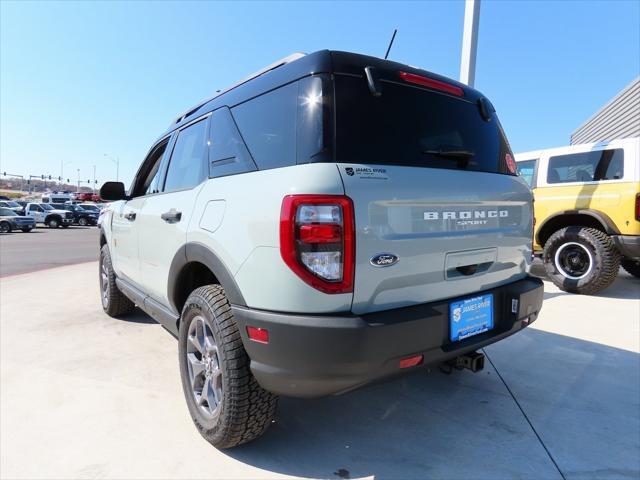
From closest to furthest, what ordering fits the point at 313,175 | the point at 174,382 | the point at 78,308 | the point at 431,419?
the point at 313,175 → the point at 431,419 → the point at 174,382 → the point at 78,308

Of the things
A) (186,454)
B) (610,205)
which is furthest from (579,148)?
(186,454)

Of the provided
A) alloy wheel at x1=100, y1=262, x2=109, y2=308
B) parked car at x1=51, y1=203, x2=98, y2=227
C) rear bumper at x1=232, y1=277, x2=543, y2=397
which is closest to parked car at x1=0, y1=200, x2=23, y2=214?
parked car at x1=51, y1=203, x2=98, y2=227

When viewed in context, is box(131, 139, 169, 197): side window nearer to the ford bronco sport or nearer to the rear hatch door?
the ford bronco sport

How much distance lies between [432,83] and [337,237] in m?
1.15

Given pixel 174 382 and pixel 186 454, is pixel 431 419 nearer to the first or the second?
pixel 186 454

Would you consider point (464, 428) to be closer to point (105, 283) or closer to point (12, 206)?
point (105, 283)

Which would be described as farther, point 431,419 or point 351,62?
point 431,419

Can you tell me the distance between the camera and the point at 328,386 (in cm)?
172

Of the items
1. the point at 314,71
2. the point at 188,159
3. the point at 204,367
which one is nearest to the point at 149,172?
the point at 188,159

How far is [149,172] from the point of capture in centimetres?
373

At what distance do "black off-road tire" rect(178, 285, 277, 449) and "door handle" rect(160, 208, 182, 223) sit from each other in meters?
0.61

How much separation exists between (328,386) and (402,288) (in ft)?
1.75

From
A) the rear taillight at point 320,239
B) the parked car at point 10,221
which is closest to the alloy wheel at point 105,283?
the rear taillight at point 320,239

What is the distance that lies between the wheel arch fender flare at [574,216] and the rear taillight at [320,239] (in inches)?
218
